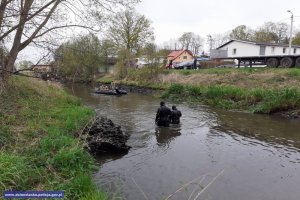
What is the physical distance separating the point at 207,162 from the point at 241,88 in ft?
51.2

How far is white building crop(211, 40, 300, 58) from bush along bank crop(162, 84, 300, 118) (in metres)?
18.1

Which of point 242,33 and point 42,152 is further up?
point 242,33

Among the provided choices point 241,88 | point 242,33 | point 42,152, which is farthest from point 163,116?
point 242,33

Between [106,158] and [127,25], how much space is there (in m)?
46.6

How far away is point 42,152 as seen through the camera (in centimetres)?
788

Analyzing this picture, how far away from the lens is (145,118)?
56.3 feet

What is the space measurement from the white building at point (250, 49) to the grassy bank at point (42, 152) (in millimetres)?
33832

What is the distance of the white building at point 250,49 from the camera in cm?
4209

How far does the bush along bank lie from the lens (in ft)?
62.1

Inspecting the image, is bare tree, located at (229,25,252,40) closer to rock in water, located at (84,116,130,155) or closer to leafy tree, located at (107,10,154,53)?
leafy tree, located at (107,10,154,53)

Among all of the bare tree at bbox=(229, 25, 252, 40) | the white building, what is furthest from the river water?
the bare tree at bbox=(229, 25, 252, 40)

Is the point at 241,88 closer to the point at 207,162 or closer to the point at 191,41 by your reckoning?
the point at 207,162

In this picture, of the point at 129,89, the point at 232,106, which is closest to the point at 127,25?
the point at 129,89

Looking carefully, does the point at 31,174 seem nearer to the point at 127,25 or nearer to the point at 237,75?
the point at 237,75
